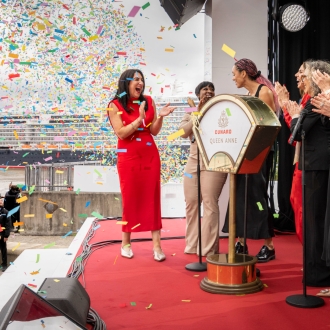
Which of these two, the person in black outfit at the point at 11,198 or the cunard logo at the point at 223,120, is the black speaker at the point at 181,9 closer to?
the cunard logo at the point at 223,120

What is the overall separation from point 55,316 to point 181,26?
493 cm

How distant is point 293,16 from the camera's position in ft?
15.2

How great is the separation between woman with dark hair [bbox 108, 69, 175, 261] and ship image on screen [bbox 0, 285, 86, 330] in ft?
6.35

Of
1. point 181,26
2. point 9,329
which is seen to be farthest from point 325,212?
point 181,26

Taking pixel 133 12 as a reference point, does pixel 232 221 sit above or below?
below

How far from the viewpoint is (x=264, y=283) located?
3047 millimetres

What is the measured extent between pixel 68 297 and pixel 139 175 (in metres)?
1.74

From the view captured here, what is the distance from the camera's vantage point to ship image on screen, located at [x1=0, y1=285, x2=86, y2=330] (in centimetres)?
149

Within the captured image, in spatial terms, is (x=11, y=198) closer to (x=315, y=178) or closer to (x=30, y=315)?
(x=315, y=178)

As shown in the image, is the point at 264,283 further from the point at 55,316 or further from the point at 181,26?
the point at 181,26

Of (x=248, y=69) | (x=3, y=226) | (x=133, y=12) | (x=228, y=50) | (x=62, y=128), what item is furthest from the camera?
(x=3, y=226)

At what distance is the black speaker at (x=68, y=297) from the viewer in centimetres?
211

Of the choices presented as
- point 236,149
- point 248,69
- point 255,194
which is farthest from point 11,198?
point 236,149

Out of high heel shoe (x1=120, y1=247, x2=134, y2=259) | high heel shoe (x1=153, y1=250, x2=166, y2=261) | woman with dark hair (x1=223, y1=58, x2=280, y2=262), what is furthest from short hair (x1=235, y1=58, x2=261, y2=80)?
high heel shoe (x1=120, y1=247, x2=134, y2=259)
